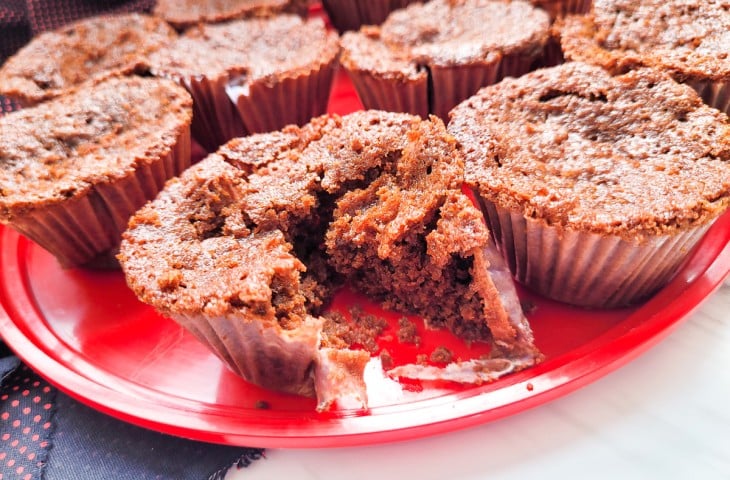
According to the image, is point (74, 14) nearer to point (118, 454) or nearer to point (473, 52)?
point (473, 52)

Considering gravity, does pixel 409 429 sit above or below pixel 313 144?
below

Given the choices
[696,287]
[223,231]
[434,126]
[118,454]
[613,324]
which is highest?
[434,126]

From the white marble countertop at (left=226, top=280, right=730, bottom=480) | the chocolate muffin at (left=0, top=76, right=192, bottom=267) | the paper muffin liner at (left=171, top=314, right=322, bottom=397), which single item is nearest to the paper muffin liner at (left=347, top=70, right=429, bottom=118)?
the chocolate muffin at (left=0, top=76, right=192, bottom=267)

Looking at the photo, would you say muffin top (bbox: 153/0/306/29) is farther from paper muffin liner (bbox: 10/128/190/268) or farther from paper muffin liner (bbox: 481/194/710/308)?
paper muffin liner (bbox: 481/194/710/308)

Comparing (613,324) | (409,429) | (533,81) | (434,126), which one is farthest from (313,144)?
(613,324)

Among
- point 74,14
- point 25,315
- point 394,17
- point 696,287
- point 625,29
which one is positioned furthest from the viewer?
point 74,14

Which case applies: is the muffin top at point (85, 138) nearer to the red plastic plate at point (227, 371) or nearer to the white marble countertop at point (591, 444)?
the red plastic plate at point (227, 371)

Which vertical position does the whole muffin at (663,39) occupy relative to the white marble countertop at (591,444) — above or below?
above

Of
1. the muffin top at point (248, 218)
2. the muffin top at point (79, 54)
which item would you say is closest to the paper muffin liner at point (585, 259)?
the muffin top at point (248, 218)
